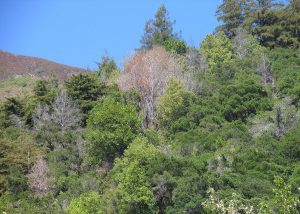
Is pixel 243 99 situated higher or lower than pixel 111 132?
higher

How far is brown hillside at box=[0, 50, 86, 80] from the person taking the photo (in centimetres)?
8882

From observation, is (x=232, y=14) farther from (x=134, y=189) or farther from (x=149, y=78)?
(x=134, y=189)

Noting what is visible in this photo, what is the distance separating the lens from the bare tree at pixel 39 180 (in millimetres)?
37688

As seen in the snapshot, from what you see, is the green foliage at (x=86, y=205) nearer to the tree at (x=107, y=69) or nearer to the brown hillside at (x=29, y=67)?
the tree at (x=107, y=69)

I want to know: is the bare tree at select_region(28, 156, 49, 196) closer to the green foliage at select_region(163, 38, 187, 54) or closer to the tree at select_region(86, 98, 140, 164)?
the tree at select_region(86, 98, 140, 164)

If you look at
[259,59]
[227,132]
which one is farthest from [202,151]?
[259,59]

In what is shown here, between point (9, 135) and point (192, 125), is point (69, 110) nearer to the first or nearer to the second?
point (9, 135)

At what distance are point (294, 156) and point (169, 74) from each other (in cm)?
1669

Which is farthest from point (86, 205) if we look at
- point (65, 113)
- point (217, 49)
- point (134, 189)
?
point (217, 49)

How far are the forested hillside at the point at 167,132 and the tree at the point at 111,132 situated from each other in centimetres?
8

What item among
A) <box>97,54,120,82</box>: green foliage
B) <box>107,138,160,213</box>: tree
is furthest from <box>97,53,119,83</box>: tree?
<box>107,138,160,213</box>: tree

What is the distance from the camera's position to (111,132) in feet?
129

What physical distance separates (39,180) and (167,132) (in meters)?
10.6

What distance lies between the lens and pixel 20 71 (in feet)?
296
